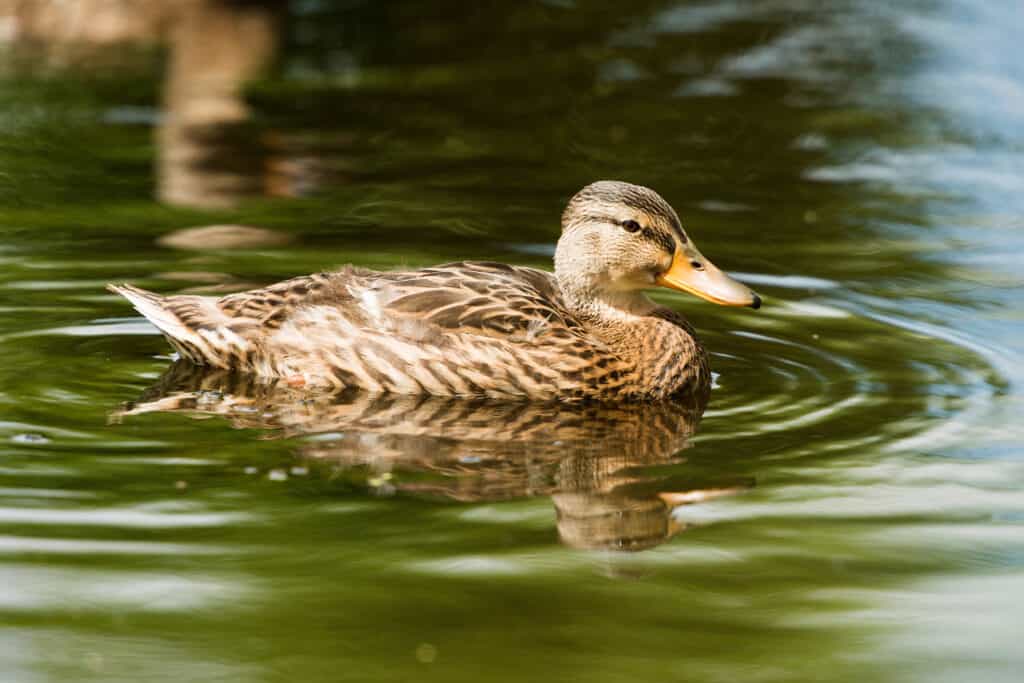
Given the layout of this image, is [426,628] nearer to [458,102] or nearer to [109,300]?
[109,300]

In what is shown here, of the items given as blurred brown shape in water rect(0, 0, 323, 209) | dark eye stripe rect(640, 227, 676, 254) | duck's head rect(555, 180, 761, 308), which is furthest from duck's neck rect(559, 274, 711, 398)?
blurred brown shape in water rect(0, 0, 323, 209)

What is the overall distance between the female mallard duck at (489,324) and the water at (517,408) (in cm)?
18

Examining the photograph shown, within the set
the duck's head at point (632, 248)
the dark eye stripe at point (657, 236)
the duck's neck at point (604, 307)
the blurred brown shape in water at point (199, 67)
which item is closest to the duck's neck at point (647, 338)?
the duck's neck at point (604, 307)

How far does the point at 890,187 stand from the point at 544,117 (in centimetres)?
314

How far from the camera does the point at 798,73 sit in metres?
16.4

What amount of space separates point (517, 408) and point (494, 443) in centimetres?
66

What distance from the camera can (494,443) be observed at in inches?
304

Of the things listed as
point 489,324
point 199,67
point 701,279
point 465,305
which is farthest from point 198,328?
point 199,67

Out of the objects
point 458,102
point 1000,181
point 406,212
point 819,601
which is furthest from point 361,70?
point 819,601

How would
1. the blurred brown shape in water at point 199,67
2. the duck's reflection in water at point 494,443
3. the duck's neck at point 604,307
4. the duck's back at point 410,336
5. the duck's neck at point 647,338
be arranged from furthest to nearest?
the blurred brown shape in water at point 199,67
the duck's neck at point 604,307
the duck's neck at point 647,338
the duck's back at point 410,336
the duck's reflection in water at point 494,443

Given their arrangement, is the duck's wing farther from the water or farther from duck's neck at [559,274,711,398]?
the water

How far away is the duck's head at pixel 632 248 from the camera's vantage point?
8688 millimetres

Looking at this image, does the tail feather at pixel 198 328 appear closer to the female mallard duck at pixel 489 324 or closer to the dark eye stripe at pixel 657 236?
the female mallard duck at pixel 489 324

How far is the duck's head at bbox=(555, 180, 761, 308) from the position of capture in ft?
28.5
